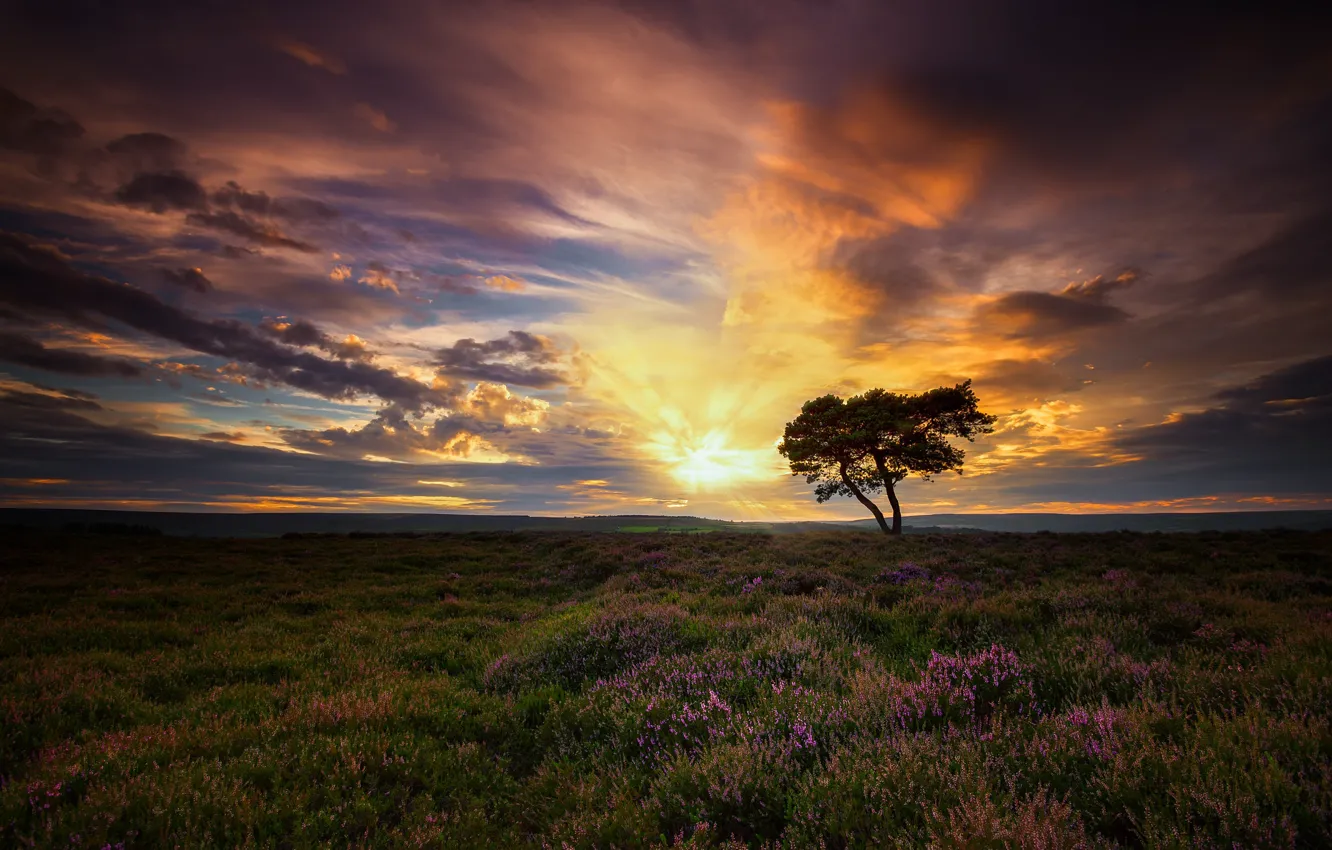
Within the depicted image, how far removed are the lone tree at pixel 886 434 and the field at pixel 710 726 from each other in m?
22.7

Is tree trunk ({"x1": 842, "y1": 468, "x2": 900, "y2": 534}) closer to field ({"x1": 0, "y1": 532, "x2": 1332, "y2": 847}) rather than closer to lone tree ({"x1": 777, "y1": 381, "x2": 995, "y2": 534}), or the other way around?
lone tree ({"x1": 777, "y1": 381, "x2": 995, "y2": 534})

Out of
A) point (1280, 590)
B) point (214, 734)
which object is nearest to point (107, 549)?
point (214, 734)

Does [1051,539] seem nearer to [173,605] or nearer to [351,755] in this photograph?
[351,755]

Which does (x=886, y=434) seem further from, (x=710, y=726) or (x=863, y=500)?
(x=710, y=726)

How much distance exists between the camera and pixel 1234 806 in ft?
9.57

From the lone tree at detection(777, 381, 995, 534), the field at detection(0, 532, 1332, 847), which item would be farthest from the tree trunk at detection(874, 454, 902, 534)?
the field at detection(0, 532, 1332, 847)

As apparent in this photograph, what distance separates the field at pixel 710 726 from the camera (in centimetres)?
349

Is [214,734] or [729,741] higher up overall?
[729,741]

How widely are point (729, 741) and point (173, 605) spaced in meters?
19.2

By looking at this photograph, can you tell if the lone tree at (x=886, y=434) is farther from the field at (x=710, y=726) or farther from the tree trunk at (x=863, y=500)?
the field at (x=710, y=726)

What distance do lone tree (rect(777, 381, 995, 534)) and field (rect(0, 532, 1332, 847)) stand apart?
2271 cm

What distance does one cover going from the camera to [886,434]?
35.5 m

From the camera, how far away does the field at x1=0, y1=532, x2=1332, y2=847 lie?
349cm

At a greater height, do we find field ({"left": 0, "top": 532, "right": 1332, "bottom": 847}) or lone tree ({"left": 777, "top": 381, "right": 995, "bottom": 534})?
lone tree ({"left": 777, "top": 381, "right": 995, "bottom": 534})
